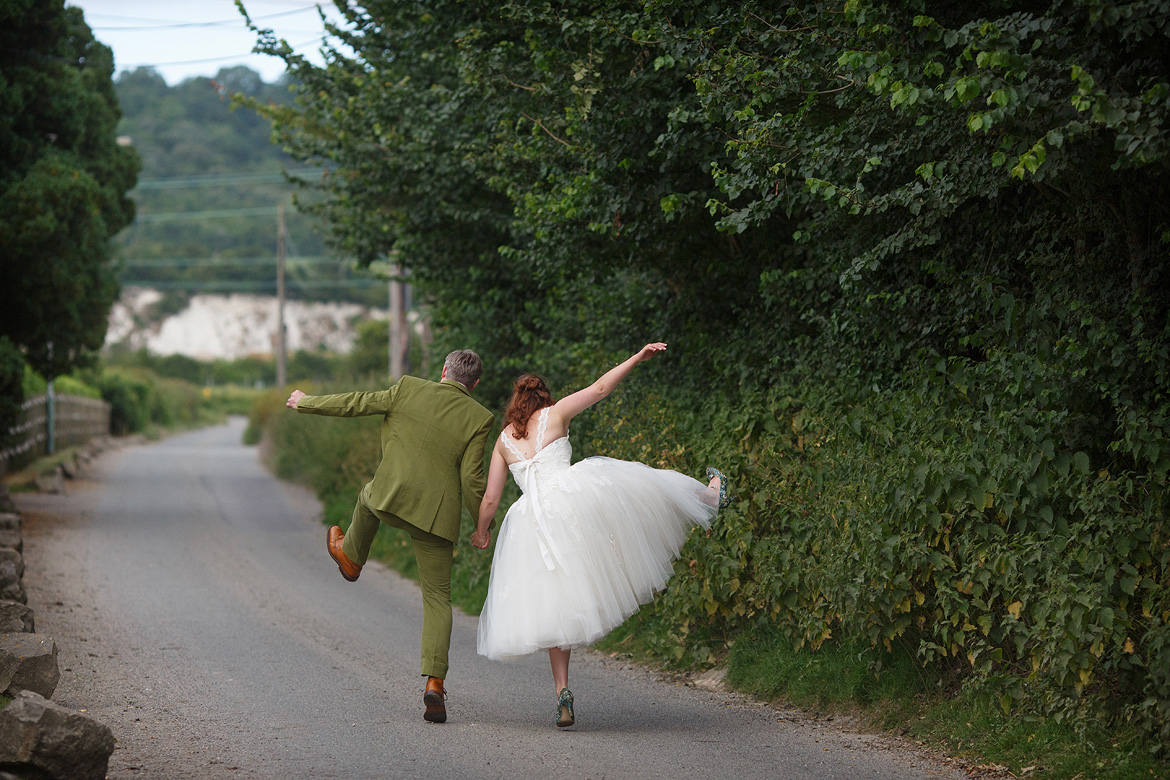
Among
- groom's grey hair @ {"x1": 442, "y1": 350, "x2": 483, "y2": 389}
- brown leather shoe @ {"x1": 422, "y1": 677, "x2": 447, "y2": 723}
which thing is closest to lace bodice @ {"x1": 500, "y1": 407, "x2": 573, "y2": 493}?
groom's grey hair @ {"x1": 442, "y1": 350, "x2": 483, "y2": 389}

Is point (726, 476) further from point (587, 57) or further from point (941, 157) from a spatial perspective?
point (587, 57)

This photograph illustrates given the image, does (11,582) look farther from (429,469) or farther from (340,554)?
(429,469)

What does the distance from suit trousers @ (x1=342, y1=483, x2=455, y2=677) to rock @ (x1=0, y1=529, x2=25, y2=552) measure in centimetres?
641

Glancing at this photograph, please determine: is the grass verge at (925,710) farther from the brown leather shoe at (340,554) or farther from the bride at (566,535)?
the brown leather shoe at (340,554)

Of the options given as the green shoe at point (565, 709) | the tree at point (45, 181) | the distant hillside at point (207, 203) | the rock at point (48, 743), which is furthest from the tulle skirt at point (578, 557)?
the distant hillside at point (207, 203)

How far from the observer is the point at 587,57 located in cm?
889

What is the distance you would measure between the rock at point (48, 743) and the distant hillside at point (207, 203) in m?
98.8

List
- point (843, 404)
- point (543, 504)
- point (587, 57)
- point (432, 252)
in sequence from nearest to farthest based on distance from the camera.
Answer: point (543, 504) → point (843, 404) → point (587, 57) → point (432, 252)

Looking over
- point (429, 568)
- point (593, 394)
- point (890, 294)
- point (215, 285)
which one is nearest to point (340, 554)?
point (429, 568)

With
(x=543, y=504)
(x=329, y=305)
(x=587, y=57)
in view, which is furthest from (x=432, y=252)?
(x=329, y=305)

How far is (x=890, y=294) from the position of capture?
7.32 metres

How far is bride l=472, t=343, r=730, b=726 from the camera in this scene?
6270 millimetres

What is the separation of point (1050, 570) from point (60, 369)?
18.4 m

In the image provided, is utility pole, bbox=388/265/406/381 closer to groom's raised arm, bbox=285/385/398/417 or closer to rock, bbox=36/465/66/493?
rock, bbox=36/465/66/493
